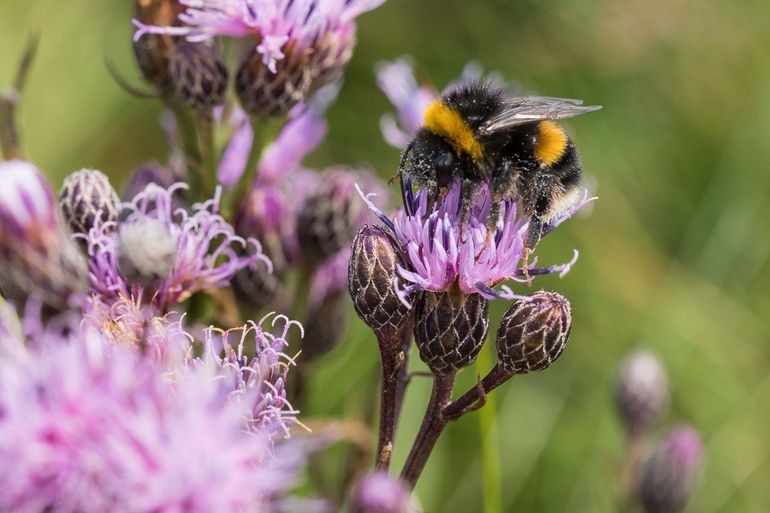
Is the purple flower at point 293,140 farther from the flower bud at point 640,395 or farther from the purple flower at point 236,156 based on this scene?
the flower bud at point 640,395

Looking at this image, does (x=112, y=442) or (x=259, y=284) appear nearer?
(x=112, y=442)

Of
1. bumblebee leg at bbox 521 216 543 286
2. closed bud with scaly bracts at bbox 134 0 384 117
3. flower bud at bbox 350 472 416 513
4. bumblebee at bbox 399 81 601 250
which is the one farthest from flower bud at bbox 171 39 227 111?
flower bud at bbox 350 472 416 513

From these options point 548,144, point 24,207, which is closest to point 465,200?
point 548,144

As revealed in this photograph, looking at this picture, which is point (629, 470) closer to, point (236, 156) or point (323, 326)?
point (323, 326)

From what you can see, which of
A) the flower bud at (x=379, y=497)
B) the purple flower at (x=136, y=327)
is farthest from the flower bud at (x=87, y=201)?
the flower bud at (x=379, y=497)

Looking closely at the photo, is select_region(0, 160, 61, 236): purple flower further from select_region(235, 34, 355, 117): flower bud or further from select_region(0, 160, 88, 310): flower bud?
select_region(235, 34, 355, 117): flower bud

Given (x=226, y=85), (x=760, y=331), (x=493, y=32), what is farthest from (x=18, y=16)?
(x=760, y=331)

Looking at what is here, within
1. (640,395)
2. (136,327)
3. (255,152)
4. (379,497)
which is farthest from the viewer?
(640,395)
